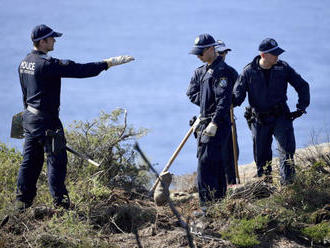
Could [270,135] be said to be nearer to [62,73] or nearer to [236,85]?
[236,85]

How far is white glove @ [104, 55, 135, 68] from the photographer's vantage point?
974 centimetres

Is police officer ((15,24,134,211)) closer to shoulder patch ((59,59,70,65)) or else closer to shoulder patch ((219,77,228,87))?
shoulder patch ((59,59,70,65))

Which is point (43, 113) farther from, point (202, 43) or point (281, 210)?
point (281, 210)

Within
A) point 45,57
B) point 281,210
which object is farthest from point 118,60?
point 281,210

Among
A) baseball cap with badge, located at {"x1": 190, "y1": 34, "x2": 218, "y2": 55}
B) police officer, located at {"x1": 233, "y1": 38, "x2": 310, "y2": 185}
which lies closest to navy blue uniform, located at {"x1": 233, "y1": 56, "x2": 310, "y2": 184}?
police officer, located at {"x1": 233, "y1": 38, "x2": 310, "y2": 185}

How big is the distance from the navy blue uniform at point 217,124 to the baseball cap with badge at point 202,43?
279mm

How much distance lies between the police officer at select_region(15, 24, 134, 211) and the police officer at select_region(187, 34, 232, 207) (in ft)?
3.95

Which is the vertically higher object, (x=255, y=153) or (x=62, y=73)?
(x=62, y=73)

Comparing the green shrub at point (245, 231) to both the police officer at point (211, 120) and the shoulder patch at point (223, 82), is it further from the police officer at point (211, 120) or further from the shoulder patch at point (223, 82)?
the shoulder patch at point (223, 82)

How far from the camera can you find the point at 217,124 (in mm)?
9812

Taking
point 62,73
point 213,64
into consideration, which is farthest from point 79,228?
point 213,64

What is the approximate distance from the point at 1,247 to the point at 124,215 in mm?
1914

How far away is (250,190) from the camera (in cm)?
1033

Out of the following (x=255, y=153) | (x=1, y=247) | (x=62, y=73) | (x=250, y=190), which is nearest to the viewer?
(x=1, y=247)
